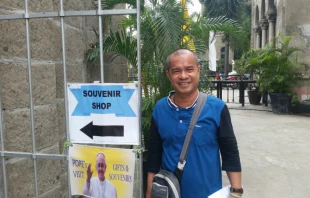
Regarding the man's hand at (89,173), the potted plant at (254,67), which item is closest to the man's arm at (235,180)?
the man's hand at (89,173)

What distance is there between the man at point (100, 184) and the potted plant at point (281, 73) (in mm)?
8891

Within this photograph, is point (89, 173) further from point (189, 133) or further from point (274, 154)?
point (274, 154)

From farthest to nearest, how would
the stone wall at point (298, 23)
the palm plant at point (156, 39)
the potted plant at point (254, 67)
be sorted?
the stone wall at point (298, 23) → the potted plant at point (254, 67) → the palm plant at point (156, 39)

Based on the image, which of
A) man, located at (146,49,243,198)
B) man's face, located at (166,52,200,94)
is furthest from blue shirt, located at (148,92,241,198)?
man's face, located at (166,52,200,94)

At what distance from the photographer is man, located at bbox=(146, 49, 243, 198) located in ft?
6.56

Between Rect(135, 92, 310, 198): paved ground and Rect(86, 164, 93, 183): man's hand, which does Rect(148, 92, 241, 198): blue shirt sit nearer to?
Rect(86, 164, 93, 183): man's hand

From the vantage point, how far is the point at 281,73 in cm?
1002

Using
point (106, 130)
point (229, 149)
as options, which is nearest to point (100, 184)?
point (106, 130)

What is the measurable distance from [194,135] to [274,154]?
452 centimetres

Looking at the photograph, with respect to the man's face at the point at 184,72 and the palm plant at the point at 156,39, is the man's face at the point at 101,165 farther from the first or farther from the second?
the palm plant at the point at 156,39

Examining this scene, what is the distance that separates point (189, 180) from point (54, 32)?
72.6 inches

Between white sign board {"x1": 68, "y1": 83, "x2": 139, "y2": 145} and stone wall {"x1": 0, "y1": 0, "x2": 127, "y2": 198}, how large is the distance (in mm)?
711

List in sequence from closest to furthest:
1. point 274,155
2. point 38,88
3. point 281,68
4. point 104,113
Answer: point 104,113 < point 38,88 < point 274,155 < point 281,68

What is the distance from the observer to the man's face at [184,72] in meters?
2.02
